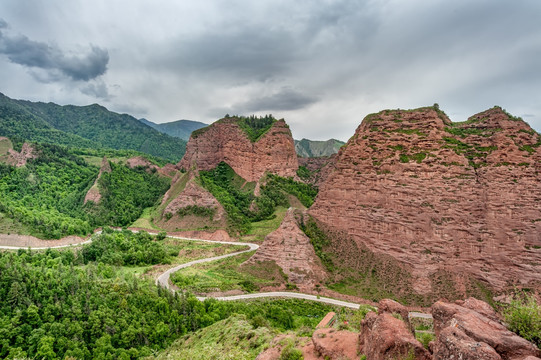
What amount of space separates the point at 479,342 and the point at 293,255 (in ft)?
144

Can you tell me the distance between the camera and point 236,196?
320 feet

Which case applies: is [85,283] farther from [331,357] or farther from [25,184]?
[25,184]

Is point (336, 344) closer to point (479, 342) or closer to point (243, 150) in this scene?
point (479, 342)

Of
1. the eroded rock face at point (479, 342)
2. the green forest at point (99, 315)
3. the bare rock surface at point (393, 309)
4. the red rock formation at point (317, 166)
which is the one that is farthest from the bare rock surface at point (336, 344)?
the red rock formation at point (317, 166)

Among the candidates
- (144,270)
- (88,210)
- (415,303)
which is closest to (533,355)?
(415,303)

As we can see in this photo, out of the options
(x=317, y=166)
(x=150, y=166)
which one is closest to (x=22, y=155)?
(x=150, y=166)

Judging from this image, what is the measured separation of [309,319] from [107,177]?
87.3m

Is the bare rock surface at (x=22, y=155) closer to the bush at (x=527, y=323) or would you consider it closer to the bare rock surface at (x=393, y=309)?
the bare rock surface at (x=393, y=309)

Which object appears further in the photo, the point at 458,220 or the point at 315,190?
the point at 315,190

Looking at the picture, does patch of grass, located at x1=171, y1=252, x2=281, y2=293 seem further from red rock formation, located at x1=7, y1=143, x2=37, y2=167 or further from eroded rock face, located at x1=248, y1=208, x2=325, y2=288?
red rock formation, located at x1=7, y1=143, x2=37, y2=167

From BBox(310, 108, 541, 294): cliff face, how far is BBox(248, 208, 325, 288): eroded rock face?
695cm

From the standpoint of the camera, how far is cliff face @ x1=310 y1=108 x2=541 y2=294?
4097cm

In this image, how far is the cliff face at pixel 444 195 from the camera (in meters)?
41.0

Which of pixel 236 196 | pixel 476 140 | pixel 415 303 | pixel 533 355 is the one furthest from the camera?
pixel 236 196
